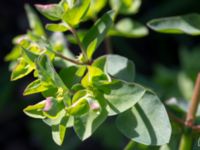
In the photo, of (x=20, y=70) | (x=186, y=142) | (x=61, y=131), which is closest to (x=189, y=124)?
(x=186, y=142)

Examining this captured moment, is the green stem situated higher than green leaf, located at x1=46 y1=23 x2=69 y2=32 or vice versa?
green leaf, located at x1=46 y1=23 x2=69 y2=32

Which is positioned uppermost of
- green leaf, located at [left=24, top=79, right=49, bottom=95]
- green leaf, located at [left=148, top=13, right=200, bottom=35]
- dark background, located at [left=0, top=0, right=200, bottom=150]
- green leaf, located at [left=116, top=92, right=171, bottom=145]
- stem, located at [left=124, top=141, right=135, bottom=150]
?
green leaf, located at [left=24, top=79, right=49, bottom=95]

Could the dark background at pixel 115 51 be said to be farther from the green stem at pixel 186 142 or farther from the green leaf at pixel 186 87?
the green stem at pixel 186 142

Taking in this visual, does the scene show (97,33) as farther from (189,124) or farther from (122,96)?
(189,124)

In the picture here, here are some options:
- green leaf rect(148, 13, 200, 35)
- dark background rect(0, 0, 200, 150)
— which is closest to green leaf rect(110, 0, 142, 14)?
green leaf rect(148, 13, 200, 35)

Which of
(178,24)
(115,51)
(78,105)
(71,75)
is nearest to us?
(78,105)

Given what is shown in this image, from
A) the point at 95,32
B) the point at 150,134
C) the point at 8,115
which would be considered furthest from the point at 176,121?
the point at 8,115

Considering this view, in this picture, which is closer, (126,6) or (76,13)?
(76,13)

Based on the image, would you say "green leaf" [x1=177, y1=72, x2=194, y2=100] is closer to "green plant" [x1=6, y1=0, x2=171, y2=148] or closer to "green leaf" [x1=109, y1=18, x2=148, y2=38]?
"green leaf" [x1=109, y1=18, x2=148, y2=38]
